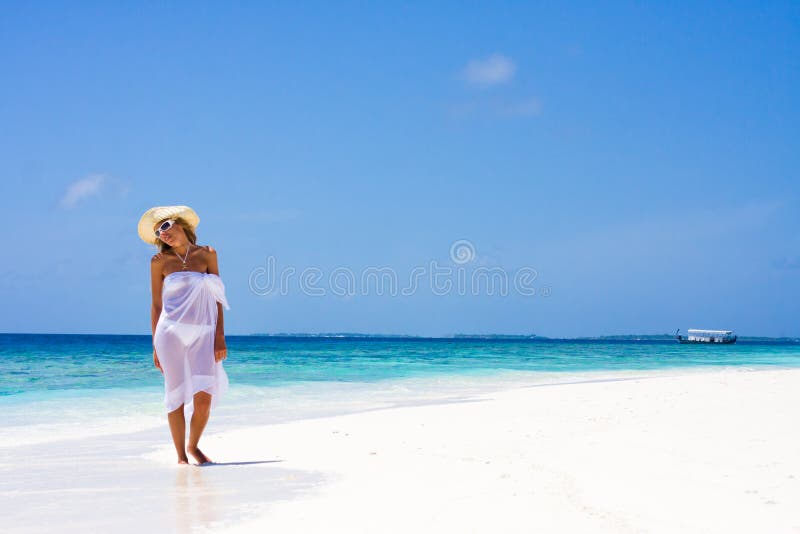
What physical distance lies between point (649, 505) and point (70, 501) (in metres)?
2.88

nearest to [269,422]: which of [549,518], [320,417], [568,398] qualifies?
[320,417]

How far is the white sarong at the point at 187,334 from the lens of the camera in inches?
188

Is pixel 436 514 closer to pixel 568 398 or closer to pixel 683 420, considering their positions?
pixel 683 420

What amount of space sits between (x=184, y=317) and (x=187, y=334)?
11 cm

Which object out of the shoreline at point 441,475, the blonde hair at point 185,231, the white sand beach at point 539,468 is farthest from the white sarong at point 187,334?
the white sand beach at point 539,468

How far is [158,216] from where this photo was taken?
4801mm

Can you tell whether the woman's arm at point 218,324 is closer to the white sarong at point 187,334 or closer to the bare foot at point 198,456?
the white sarong at point 187,334

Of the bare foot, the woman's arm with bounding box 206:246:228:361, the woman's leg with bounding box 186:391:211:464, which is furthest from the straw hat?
the bare foot

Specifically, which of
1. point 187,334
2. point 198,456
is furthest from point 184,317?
point 198,456

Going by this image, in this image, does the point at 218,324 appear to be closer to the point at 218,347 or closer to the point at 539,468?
the point at 218,347

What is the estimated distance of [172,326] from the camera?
4773 mm

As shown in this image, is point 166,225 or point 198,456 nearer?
point 166,225

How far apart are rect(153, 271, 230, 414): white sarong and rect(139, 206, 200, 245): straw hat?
12.6 inches

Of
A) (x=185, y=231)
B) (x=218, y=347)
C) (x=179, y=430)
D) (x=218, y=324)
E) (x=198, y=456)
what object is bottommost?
(x=198, y=456)
